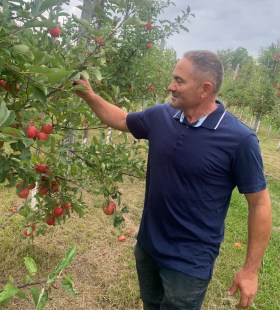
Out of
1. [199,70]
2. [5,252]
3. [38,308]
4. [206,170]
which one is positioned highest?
[199,70]

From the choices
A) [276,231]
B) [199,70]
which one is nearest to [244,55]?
[276,231]

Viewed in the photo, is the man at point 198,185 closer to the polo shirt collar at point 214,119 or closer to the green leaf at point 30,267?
the polo shirt collar at point 214,119

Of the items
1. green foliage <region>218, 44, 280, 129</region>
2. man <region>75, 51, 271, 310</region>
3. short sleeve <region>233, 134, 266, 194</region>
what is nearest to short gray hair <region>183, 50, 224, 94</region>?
man <region>75, 51, 271, 310</region>

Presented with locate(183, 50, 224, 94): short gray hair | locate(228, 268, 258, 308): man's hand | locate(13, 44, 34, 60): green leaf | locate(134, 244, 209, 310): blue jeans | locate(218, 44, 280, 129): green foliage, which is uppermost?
locate(218, 44, 280, 129): green foliage

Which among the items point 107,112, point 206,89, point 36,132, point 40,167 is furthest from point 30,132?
point 206,89

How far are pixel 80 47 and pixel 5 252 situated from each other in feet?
8.19

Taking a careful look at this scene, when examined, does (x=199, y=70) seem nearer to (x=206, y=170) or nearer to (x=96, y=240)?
(x=206, y=170)

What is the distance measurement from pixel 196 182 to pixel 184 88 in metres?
0.50

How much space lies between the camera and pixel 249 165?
5.68ft

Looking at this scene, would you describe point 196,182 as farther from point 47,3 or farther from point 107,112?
point 47,3

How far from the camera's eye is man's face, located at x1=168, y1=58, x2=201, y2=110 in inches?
72.0

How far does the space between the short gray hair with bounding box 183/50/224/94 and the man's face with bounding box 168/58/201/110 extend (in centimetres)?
3

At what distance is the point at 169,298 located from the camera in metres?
1.90

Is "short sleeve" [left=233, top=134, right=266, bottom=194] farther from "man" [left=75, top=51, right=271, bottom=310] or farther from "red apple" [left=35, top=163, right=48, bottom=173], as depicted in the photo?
"red apple" [left=35, top=163, right=48, bottom=173]
